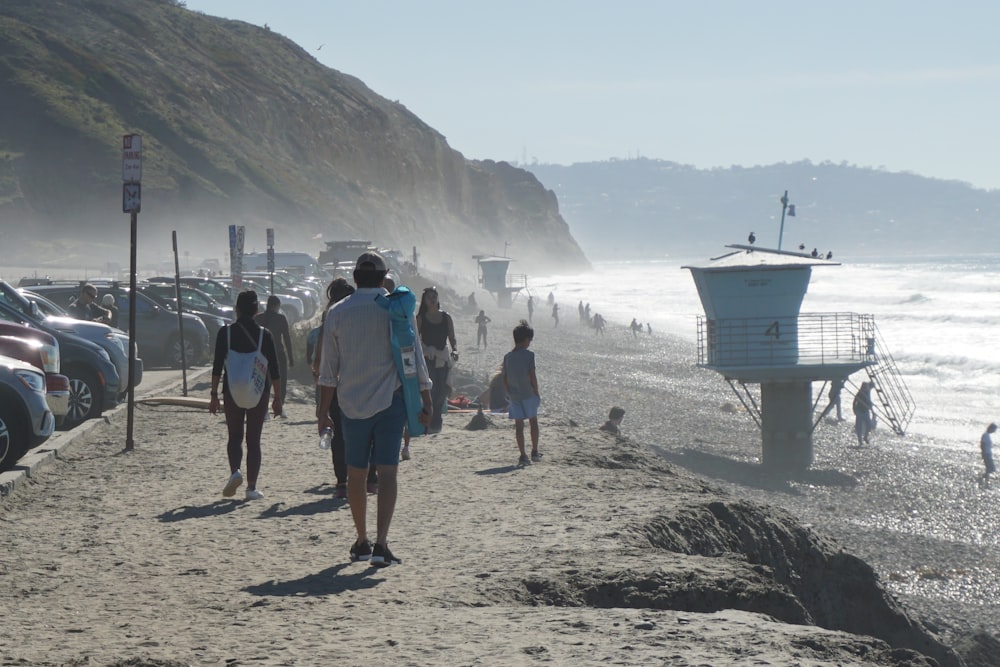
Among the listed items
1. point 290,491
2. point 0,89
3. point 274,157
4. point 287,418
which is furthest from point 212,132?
point 290,491

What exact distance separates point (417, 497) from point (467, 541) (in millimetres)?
2035

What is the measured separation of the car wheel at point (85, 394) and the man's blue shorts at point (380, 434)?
25.8 feet

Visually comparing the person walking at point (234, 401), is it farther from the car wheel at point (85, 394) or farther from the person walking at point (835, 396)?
the person walking at point (835, 396)

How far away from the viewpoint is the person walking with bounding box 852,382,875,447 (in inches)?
1163

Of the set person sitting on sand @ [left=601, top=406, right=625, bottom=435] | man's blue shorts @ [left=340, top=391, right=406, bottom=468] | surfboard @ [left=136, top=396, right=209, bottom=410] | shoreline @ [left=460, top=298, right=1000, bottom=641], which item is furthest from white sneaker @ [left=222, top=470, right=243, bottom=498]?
person sitting on sand @ [left=601, top=406, right=625, bottom=435]

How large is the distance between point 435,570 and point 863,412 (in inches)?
942

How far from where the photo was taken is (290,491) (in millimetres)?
10508

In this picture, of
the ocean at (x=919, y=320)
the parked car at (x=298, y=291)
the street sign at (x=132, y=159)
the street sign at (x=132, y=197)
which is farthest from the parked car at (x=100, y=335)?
the ocean at (x=919, y=320)

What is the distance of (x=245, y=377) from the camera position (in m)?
9.88

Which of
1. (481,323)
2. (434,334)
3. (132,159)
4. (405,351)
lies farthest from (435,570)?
(481,323)

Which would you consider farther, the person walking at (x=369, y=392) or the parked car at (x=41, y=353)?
the parked car at (x=41, y=353)

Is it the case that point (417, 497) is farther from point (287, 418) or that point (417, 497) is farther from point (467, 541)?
point (287, 418)

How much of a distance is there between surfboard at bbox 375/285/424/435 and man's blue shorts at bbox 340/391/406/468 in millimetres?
63

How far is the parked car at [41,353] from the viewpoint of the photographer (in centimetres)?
1171
